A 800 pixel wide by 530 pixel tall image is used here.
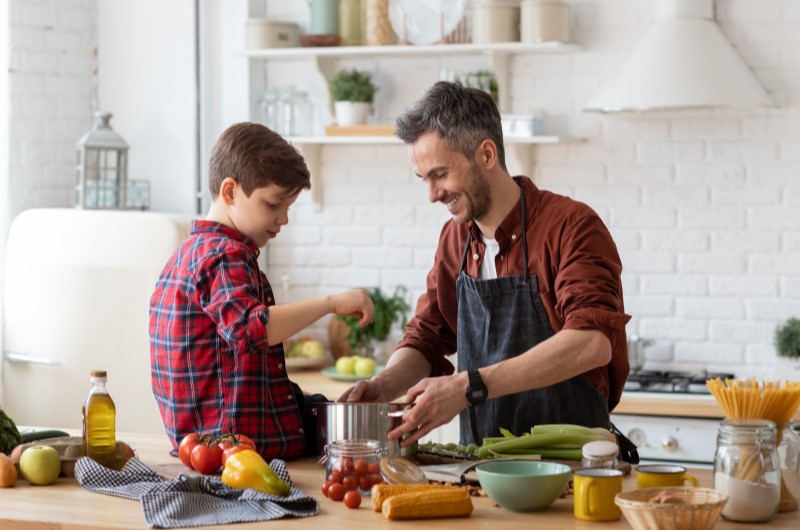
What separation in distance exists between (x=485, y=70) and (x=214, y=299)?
9.38 ft

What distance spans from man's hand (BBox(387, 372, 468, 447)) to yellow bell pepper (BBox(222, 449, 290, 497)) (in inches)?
13.1

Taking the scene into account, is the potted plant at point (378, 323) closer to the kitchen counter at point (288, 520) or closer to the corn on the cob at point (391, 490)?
the kitchen counter at point (288, 520)

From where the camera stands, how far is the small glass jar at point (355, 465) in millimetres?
2434

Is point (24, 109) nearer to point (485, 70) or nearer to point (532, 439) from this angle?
point (485, 70)

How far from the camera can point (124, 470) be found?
8.40ft

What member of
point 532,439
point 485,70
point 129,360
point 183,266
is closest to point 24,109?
point 129,360

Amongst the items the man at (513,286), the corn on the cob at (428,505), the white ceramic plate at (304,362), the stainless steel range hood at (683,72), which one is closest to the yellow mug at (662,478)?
the corn on the cob at (428,505)

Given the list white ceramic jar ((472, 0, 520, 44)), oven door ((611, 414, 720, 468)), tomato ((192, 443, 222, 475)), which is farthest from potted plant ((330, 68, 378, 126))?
tomato ((192, 443, 222, 475))

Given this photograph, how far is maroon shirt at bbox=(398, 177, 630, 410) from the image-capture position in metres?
2.86

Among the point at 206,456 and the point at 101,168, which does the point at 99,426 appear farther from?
the point at 101,168

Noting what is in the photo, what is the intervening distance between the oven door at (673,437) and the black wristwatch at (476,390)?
76.8 inches

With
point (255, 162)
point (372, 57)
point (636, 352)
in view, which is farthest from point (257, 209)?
point (372, 57)

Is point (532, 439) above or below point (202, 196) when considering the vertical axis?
below

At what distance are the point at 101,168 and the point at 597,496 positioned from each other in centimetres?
353
